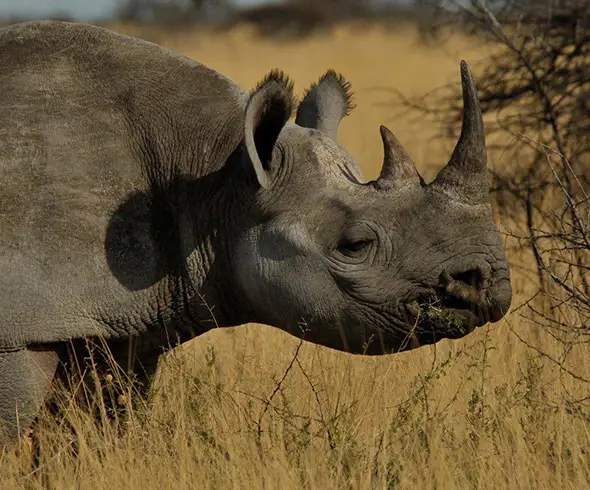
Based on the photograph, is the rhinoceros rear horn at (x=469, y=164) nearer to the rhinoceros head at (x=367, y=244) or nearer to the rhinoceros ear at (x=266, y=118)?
the rhinoceros head at (x=367, y=244)

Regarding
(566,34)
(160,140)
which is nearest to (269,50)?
(566,34)

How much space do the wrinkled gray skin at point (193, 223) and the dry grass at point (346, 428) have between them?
33 cm

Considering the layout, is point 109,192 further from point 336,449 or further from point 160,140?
point 336,449

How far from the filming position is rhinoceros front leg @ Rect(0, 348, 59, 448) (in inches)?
213

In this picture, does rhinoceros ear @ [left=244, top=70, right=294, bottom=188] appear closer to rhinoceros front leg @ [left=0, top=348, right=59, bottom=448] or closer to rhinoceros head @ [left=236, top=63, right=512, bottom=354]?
rhinoceros head @ [left=236, top=63, right=512, bottom=354]

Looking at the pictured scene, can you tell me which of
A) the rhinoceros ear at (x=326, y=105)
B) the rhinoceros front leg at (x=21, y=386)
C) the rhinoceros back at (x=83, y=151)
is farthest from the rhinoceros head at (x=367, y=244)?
the rhinoceros front leg at (x=21, y=386)

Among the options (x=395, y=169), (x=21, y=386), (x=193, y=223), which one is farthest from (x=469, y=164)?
(x=21, y=386)

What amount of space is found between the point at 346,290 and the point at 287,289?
0.23 m

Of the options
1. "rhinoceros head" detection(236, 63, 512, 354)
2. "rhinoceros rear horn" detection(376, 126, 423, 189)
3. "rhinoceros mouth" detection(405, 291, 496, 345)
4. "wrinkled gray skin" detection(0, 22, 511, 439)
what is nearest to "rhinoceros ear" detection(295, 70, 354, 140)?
"wrinkled gray skin" detection(0, 22, 511, 439)

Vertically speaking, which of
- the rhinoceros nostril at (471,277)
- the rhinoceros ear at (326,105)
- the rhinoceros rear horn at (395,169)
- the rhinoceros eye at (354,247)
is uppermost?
the rhinoceros ear at (326,105)

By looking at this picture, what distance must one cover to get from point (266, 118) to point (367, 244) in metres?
0.64

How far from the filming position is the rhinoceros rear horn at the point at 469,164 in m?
5.44

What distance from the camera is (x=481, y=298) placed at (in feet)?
17.4

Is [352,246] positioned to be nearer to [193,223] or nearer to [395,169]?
[395,169]
